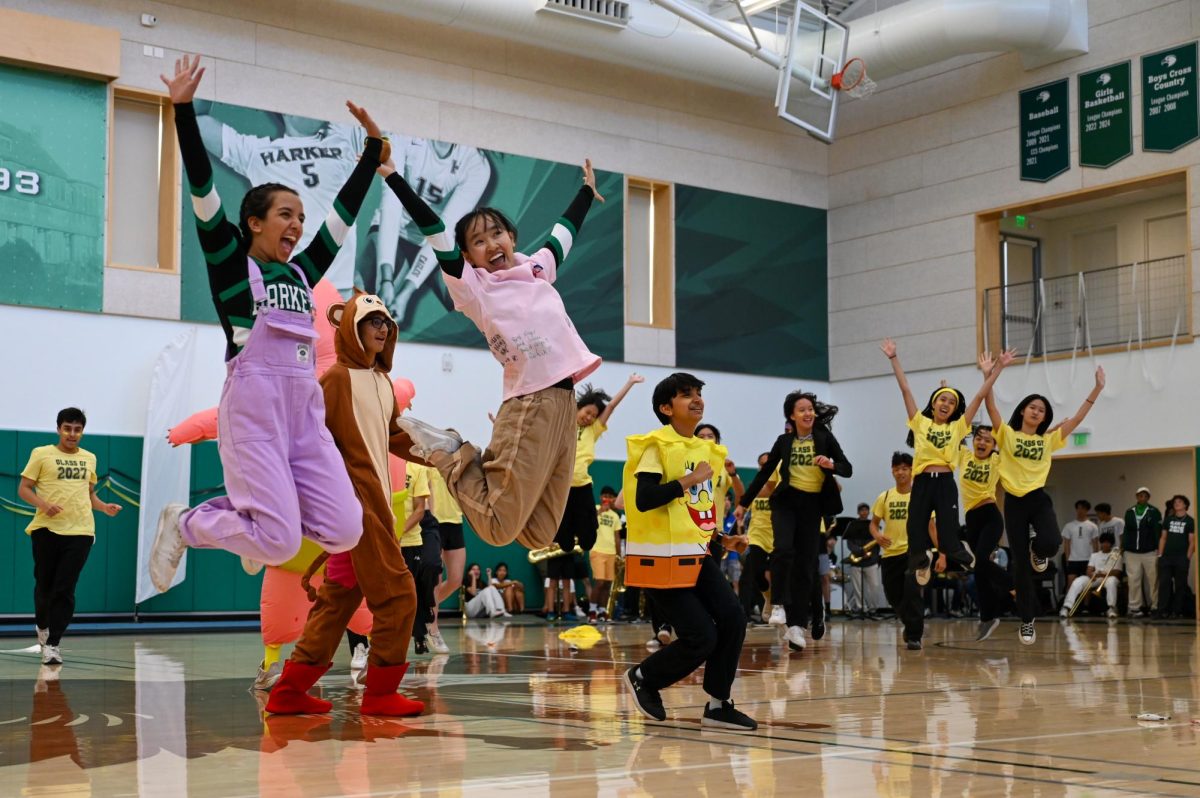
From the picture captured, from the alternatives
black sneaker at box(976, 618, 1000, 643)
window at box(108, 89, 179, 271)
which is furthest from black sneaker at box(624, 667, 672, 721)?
window at box(108, 89, 179, 271)

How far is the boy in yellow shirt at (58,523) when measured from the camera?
10086mm

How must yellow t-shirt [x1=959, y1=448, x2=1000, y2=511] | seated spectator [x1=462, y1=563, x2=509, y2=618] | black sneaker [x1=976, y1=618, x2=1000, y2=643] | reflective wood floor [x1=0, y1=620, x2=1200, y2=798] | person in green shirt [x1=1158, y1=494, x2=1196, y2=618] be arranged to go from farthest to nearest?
person in green shirt [x1=1158, y1=494, x2=1196, y2=618] < seated spectator [x1=462, y1=563, x2=509, y2=618] < black sneaker [x1=976, y1=618, x2=1000, y2=643] < yellow t-shirt [x1=959, y1=448, x2=1000, y2=511] < reflective wood floor [x1=0, y1=620, x2=1200, y2=798]

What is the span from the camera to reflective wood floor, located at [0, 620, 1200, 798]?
4.30 metres

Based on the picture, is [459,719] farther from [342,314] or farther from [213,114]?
[213,114]

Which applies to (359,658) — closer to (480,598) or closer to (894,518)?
(894,518)

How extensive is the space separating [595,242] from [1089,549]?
9.09m

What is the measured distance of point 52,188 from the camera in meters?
16.8

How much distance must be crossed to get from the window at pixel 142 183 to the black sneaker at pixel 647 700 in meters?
13.4

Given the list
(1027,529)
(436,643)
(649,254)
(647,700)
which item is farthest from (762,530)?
(649,254)

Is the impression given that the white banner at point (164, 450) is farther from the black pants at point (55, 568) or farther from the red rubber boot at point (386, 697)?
the red rubber boot at point (386, 697)

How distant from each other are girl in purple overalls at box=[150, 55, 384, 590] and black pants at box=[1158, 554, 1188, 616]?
15.9m

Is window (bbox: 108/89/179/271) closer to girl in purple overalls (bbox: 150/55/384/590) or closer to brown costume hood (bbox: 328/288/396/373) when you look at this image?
brown costume hood (bbox: 328/288/396/373)

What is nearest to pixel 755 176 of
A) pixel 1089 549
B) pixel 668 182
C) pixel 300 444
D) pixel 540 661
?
pixel 668 182

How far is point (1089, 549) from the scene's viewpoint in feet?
67.3
